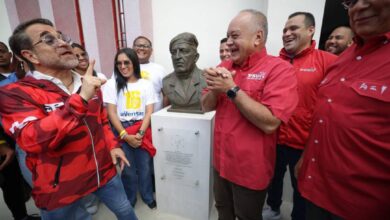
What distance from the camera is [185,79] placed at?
210cm

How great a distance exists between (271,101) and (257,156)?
1.14 feet

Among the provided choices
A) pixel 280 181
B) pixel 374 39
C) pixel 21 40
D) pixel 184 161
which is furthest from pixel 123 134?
pixel 374 39

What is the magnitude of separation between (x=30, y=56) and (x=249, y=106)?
1288 millimetres

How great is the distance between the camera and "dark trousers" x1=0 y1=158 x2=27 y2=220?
179 cm

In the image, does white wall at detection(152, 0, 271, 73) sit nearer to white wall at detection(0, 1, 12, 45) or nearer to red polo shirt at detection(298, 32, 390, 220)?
red polo shirt at detection(298, 32, 390, 220)

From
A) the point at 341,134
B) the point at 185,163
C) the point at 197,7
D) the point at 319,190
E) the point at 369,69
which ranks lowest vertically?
the point at 185,163

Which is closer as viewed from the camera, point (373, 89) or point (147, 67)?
point (373, 89)

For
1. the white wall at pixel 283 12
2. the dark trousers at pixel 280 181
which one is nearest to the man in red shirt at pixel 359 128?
the dark trousers at pixel 280 181

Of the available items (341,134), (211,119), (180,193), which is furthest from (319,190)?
(180,193)

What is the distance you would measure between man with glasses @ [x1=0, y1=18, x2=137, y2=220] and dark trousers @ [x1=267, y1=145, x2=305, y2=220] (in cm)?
153

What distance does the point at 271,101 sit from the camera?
1.06m

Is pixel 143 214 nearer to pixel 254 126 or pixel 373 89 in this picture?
pixel 254 126

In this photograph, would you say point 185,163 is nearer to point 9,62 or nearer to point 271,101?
point 271,101

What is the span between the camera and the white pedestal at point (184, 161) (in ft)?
6.18
